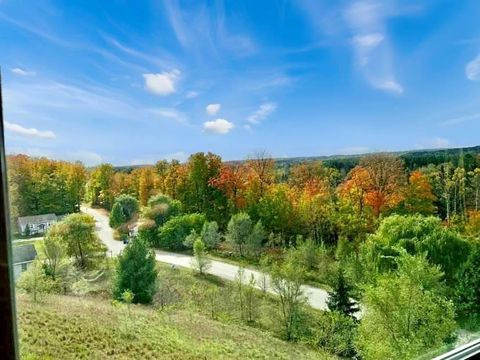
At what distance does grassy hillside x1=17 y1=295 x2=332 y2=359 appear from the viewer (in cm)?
92

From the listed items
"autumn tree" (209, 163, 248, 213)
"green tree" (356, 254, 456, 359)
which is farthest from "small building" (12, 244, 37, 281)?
"green tree" (356, 254, 456, 359)

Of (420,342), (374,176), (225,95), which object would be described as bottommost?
(420,342)

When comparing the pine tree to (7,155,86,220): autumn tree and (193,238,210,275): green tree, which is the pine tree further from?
(7,155,86,220): autumn tree

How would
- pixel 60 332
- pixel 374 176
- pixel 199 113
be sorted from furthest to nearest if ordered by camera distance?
1. pixel 374 176
2. pixel 199 113
3. pixel 60 332

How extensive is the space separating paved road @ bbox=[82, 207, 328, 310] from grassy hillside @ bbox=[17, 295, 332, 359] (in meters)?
0.14

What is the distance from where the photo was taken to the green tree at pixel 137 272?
3.59ft

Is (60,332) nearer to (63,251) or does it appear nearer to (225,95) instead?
(63,251)

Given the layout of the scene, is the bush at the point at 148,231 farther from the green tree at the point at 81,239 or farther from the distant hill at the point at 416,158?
the distant hill at the point at 416,158

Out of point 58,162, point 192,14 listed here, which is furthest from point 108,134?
point 192,14

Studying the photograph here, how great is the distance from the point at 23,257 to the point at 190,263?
0.48 metres

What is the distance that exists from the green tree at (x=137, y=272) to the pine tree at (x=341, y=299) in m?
0.64

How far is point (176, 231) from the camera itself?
1200 millimetres

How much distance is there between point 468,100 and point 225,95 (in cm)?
106

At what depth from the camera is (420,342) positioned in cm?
146
